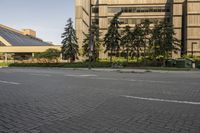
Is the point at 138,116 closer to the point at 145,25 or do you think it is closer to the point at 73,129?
the point at 73,129

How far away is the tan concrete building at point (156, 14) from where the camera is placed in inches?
2756

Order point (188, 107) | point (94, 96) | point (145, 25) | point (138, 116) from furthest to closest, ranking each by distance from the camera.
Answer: point (145, 25) < point (94, 96) < point (188, 107) < point (138, 116)

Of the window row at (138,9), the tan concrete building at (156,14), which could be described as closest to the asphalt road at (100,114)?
the tan concrete building at (156,14)

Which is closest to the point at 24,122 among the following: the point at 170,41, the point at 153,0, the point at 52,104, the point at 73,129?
the point at 73,129

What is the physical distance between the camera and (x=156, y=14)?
76688 mm

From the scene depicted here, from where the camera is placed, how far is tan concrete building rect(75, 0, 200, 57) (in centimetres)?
7000

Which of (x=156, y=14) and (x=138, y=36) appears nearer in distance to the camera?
(x=138, y=36)

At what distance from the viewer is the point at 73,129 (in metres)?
5.09

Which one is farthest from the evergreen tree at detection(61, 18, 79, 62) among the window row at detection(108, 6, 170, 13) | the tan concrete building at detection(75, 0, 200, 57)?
the window row at detection(108, 6, 170, 13)

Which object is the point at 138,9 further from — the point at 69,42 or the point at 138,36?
the point at 69,42

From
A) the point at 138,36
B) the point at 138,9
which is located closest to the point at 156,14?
the point at 138,9

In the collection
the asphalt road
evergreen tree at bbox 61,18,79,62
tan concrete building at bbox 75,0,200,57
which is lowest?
the asphalt road

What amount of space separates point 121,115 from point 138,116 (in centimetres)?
40

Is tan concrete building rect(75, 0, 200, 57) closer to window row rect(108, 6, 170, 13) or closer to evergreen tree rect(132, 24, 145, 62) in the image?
window row rect(108, 6, 170, 13)
